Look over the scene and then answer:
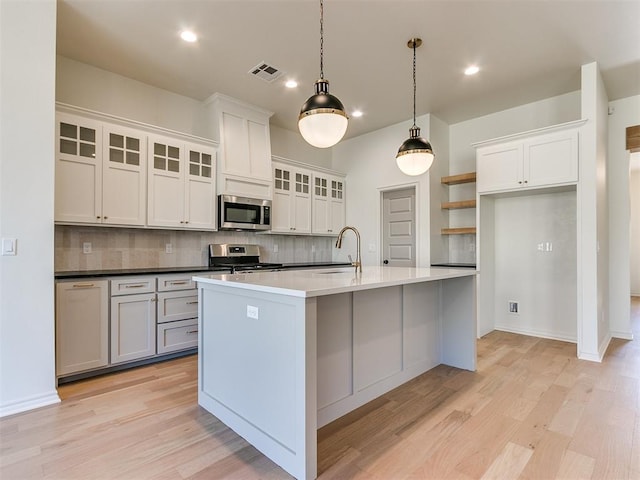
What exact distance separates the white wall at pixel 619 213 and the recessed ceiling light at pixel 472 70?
6.78ft

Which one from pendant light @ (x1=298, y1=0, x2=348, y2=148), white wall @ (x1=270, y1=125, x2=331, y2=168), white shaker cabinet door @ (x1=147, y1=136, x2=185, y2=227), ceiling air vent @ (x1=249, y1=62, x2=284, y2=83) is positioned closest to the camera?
pendant light @ (x1=298, y1=0, x2=348, y2=148)

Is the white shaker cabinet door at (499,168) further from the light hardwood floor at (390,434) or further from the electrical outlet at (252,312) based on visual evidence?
the electrical outlet at (252,312)

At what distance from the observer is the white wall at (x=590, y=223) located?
3.35 m

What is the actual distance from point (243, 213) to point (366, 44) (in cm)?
233

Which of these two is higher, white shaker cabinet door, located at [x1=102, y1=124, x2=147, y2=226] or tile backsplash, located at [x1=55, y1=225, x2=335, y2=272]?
white shaker cabinet door, located at [x1=102, y1=124, x2=147, y2=226]

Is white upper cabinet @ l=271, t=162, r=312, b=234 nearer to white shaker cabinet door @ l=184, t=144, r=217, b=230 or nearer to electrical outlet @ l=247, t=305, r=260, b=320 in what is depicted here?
white shaker cabinet door @ l=184, t=144, r=217, b=230

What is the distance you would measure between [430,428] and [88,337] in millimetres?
2781

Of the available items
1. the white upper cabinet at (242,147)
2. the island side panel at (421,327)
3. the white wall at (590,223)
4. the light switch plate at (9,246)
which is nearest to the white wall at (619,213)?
the white wall at (590,223)

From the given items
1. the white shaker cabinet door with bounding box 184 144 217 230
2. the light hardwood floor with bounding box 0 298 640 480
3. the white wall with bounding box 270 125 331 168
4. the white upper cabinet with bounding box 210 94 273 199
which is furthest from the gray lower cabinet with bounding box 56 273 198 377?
the white wall with bounding box 270 125 331 168

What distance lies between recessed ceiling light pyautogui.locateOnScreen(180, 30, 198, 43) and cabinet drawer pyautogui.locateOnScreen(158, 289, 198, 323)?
92.7 inches

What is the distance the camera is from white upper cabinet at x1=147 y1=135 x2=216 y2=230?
363cm

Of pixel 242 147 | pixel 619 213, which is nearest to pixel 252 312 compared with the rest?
pixel 242 147

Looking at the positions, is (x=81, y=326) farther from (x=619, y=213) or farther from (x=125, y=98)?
(x=619, y=213)

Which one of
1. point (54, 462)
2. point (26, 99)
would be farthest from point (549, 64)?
point (54, 462)
